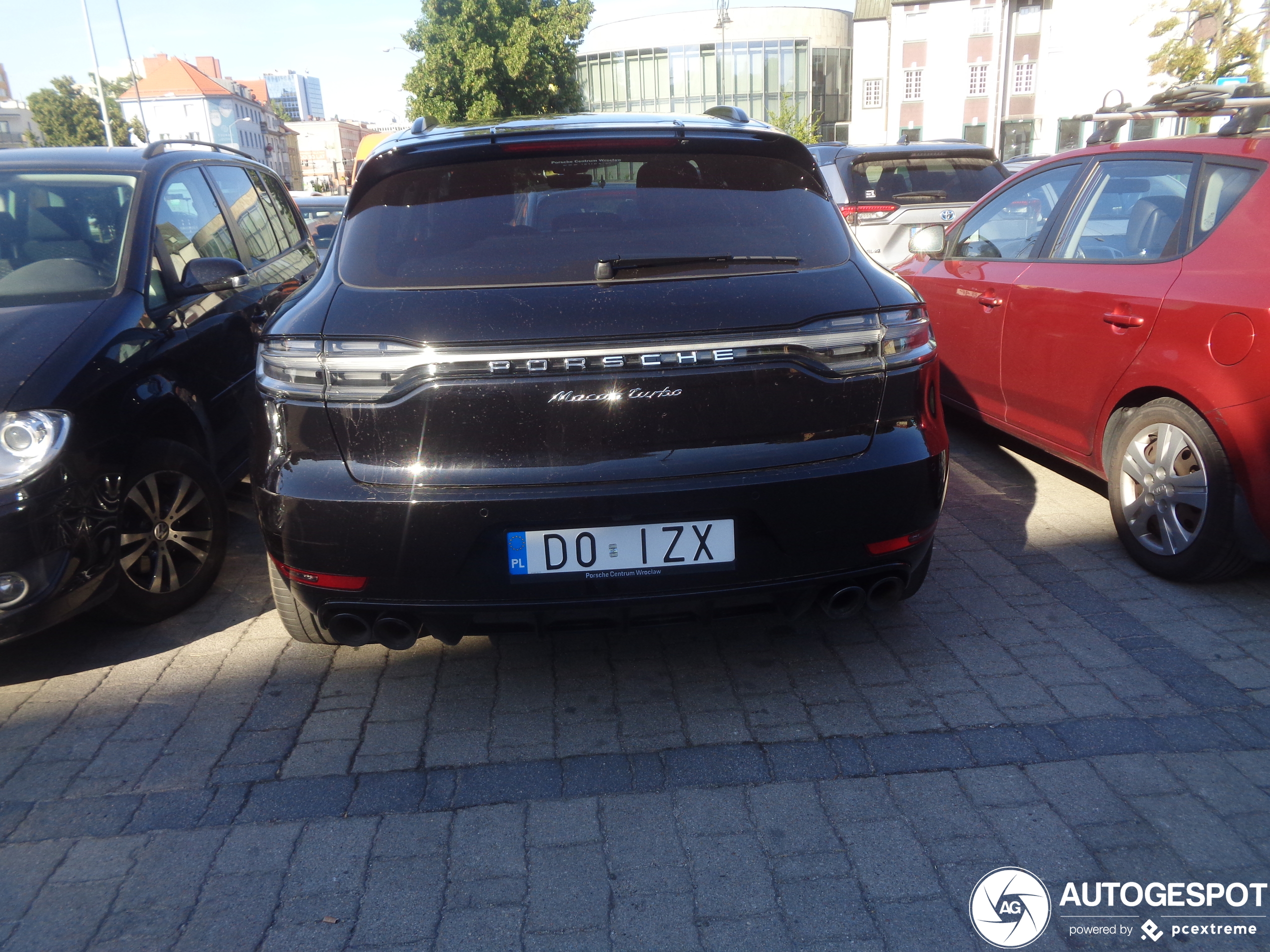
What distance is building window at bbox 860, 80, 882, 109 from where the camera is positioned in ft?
178

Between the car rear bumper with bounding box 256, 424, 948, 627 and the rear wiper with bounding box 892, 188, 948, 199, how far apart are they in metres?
6.63

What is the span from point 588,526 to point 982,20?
182 ft

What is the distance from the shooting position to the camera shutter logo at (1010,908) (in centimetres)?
211

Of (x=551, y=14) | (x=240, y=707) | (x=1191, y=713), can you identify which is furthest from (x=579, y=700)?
(x=551, y=14)

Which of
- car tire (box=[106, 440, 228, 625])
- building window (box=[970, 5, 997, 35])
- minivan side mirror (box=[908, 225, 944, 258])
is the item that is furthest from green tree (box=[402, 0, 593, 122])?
car tire (box=[106, 440, 228, 625])

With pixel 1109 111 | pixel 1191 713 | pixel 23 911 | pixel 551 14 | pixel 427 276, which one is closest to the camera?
pixel 23 911

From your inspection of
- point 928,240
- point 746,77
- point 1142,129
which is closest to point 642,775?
point 928,240

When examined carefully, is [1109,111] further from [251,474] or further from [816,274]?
[251,474]

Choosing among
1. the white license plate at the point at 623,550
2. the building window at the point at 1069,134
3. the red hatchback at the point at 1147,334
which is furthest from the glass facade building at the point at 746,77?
the white license plate at the point at 623,550

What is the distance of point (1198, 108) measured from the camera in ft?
14.3

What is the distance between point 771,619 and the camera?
3623 millimetres

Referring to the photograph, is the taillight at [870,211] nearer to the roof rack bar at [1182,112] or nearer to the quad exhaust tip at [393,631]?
the roof rack bar at [1182,112]

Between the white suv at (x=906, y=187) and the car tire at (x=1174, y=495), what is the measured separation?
5.02 m

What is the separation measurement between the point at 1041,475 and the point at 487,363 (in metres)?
3.74
